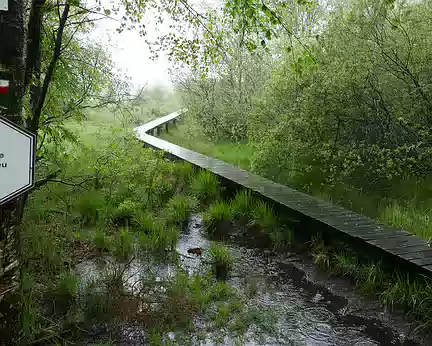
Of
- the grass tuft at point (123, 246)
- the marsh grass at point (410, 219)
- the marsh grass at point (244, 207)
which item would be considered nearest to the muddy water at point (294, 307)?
the grass tuft at point (123, 246)

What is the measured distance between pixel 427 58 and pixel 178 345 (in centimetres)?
553

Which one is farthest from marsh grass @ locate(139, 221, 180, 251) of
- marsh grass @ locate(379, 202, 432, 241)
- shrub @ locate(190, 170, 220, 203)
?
marsh grass @ locate(379, 202, 432, 241)

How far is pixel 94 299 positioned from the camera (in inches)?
142

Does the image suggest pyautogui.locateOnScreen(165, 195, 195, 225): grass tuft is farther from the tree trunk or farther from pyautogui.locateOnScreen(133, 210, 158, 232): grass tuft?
the tree trunk

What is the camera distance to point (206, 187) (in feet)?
24.3

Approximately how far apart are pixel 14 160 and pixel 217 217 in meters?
4.36

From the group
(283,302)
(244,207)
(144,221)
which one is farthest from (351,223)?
(144,221)

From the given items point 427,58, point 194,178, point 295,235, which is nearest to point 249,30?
point 295,235

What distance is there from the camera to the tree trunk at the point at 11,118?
2.23m

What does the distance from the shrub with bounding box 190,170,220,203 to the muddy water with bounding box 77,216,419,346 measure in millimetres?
1754

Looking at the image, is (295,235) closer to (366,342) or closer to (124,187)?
(366,342)

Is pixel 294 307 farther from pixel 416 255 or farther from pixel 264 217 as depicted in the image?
pixel 264 217

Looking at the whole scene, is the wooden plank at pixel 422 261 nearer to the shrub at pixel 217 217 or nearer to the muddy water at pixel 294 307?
the muddy water at pixel 294 307

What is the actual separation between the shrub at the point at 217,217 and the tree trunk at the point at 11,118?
3.91 m
